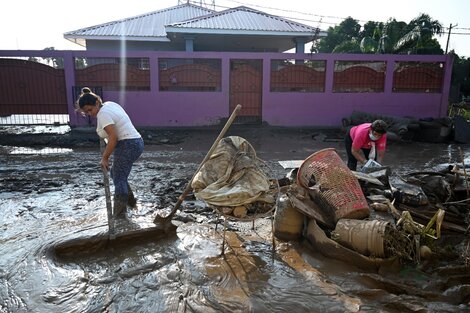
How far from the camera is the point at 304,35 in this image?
555 inches

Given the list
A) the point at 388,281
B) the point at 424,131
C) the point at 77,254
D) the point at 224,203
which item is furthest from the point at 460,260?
the point at 424,131

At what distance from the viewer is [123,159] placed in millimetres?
4371

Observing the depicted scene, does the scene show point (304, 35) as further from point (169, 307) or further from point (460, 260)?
point (169, 307)

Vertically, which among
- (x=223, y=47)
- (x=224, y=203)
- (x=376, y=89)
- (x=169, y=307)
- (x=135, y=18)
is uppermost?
(x=135, y=18)

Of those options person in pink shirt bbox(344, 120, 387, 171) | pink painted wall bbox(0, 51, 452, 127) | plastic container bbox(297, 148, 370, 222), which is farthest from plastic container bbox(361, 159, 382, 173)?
pink painted wall bbox(0, 51, 452, 127)

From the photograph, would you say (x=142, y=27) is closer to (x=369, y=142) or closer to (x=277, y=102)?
(x=277, y=102)

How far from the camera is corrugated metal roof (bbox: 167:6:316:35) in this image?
13907 mm

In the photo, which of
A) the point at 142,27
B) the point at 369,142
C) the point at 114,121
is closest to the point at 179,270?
the point at 114,121

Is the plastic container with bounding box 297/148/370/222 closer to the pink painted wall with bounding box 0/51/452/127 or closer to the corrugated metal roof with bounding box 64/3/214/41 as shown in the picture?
the pink painted wall with bounding box 0/51/452/127

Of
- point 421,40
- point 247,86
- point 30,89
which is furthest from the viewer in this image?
point 421,40

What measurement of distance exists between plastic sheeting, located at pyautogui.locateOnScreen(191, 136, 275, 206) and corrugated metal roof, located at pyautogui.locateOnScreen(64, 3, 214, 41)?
13.5m

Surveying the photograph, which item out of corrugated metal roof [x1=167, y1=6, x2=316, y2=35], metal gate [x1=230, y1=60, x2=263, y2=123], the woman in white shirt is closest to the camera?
the woman in white shirt

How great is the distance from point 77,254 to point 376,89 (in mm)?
11287

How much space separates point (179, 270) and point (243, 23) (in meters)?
13.3
